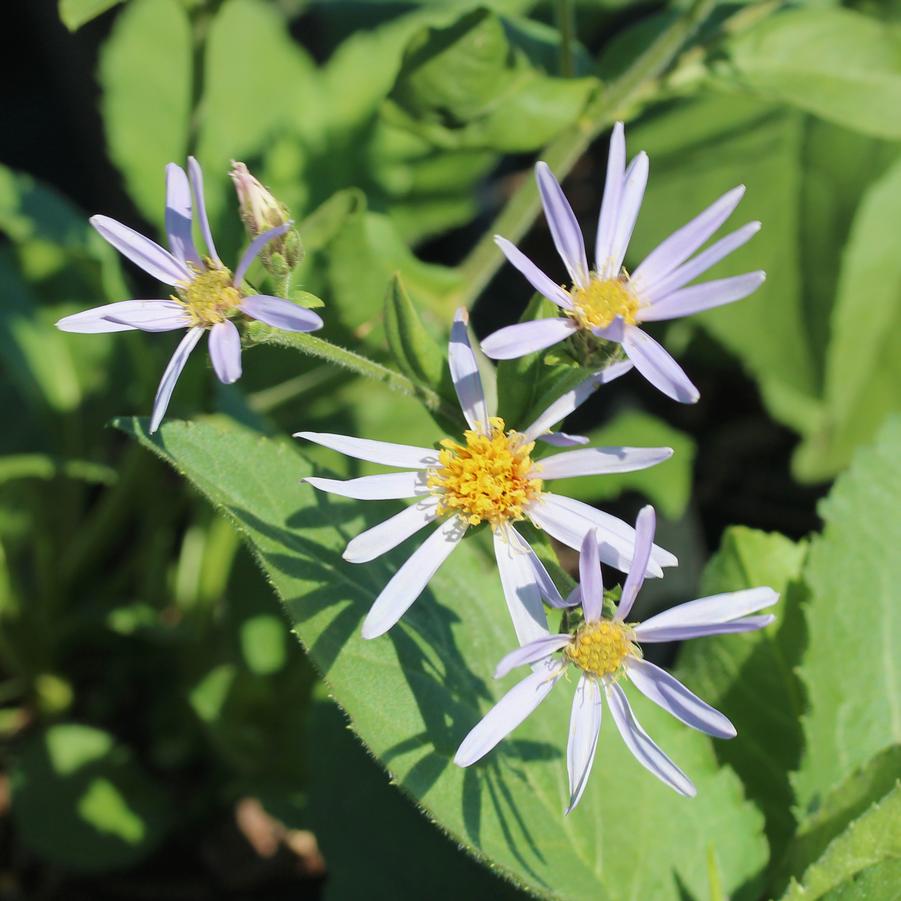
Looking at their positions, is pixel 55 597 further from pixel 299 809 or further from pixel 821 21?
pixel 821 21

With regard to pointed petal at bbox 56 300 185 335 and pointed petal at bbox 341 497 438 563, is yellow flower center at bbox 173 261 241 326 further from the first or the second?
pointed petal at bbox 341 497 438 563

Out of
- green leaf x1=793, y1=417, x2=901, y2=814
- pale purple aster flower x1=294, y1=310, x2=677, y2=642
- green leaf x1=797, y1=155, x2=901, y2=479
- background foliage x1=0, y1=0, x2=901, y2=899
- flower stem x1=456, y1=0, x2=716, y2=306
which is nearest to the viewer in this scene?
pale purple aster flower x1=294, y1=310, x2=677, y2=642

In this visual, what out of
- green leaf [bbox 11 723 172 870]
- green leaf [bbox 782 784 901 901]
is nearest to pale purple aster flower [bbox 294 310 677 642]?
green leaf [bbox 782 784 901 901]

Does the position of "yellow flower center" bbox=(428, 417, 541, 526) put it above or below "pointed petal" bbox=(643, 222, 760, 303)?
below

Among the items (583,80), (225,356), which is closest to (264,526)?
(225,356)

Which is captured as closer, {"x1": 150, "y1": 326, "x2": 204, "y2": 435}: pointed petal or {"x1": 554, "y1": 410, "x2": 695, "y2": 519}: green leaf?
{"x1": 150, "y1": 326, "x2": 204, "y2": 435}: pointed petal

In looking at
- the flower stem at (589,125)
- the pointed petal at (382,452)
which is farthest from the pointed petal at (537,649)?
the flower stem at (589,125)
